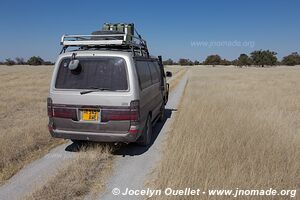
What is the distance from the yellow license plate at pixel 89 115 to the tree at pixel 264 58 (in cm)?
11770

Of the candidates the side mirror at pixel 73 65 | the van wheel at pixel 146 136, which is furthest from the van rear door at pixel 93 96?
the van wheel at pixel 146 136

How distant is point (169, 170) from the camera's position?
15.3 ft

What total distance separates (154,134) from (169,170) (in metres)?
3.19

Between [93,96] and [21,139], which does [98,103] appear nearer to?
[93,96]

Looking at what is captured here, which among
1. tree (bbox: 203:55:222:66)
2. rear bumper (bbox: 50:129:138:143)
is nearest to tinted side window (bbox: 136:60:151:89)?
rear bumper (bbox: 50:129:138:143)

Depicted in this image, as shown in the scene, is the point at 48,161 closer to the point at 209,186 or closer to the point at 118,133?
the point at 118,133

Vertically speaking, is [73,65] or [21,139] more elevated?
[73,65]

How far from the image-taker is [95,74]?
554 centimetres

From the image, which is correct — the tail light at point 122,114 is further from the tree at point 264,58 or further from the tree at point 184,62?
the tree at point 184,62

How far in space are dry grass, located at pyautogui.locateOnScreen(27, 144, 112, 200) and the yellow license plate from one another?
70 cm

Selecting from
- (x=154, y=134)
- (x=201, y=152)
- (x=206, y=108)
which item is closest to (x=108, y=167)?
(x=201, y=152)

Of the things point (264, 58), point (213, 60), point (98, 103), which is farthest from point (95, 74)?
point (213, 60)

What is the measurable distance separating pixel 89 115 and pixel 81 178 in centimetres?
134

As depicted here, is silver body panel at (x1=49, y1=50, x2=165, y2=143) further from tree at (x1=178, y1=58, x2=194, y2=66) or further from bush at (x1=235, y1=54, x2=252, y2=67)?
tree at (x1=178, y1=58, x2=194, y2=66)
